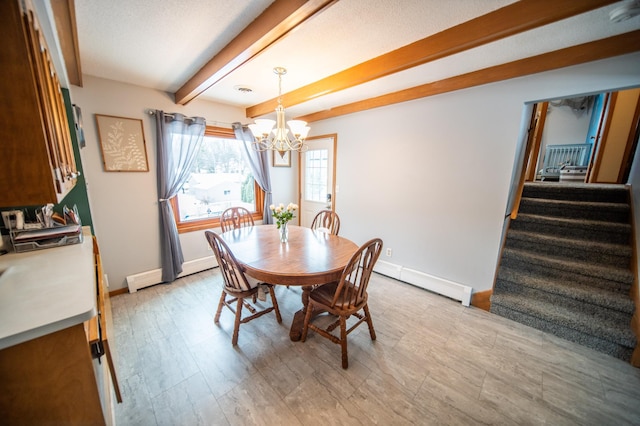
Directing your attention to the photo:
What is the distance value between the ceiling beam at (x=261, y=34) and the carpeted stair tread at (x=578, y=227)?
3.31m

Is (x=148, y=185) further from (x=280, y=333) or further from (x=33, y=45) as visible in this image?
(x=280, y=333)

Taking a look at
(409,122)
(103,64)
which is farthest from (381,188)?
(103,64)

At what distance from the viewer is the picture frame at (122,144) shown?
237 cm

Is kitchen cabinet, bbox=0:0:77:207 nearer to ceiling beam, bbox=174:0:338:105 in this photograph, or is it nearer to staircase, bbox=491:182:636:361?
ceiling beam, bbox=174:0:338:105

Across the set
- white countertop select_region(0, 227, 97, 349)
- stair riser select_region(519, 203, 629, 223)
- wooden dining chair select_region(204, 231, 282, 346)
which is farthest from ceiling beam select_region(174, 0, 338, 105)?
stair riser select_region(519, 203, 629, 223)

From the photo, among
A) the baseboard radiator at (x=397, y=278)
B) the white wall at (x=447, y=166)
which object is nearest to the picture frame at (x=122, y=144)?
the baseboard radiator at (x=397, y=278)

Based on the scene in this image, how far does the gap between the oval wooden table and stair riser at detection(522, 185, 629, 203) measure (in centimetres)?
317

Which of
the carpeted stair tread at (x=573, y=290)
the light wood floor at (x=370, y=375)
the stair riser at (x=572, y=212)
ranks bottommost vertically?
the light wood floor at (x=370, y=375)

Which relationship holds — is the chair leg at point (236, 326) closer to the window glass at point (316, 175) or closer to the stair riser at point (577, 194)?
the window glass at point (316, 175)

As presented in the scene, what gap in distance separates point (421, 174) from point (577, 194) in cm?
223

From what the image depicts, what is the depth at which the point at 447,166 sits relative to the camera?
2.54 metres

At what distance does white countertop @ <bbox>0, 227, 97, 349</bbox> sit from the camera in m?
0.73

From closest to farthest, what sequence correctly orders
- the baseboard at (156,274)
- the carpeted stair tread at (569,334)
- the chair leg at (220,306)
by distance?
1. the carpeted stair tread at (569,334)
2. the chair leg at (220,306)
3. the baseboard at (156,274)

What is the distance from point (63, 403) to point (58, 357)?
19 cm
